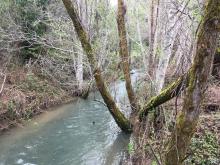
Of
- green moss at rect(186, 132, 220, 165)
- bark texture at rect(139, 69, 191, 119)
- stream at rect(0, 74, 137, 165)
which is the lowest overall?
stream at rect(0, 74, 137, 165)

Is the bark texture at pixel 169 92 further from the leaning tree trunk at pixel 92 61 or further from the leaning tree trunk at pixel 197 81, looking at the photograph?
the leaning tree trunk at pixel 92 61

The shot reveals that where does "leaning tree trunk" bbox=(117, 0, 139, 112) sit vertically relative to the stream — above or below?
above

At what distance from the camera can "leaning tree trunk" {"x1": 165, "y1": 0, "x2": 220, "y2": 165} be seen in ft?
12.4

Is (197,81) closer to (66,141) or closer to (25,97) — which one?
(66,141)

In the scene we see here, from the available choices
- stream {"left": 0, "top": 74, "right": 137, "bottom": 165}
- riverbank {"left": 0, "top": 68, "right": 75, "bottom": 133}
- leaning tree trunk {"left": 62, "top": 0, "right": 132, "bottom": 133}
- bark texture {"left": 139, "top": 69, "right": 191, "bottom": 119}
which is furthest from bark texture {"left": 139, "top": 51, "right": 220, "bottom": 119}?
riverbank {"left": 0, "top": 68, "right": 75, "bottom": 133}

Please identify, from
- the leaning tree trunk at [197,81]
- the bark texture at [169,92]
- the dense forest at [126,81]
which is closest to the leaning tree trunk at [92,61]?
the dense forest at [126,81]

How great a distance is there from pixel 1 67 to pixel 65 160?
7517 mm

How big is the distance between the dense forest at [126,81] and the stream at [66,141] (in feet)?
0.23

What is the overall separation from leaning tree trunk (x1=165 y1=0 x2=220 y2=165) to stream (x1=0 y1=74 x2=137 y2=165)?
4905mm

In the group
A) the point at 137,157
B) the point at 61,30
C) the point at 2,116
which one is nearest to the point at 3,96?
the point at 2,116

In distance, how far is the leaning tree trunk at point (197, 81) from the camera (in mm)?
3773

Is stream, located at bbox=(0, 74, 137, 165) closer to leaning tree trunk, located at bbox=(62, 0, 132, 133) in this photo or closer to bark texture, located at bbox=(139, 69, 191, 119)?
leaning tree trunk, located at bbox=(62, 0, 132, 133)

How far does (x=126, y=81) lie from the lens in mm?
11055

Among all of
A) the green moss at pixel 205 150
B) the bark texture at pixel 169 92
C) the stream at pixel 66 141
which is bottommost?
the stream at pixel 66 141
